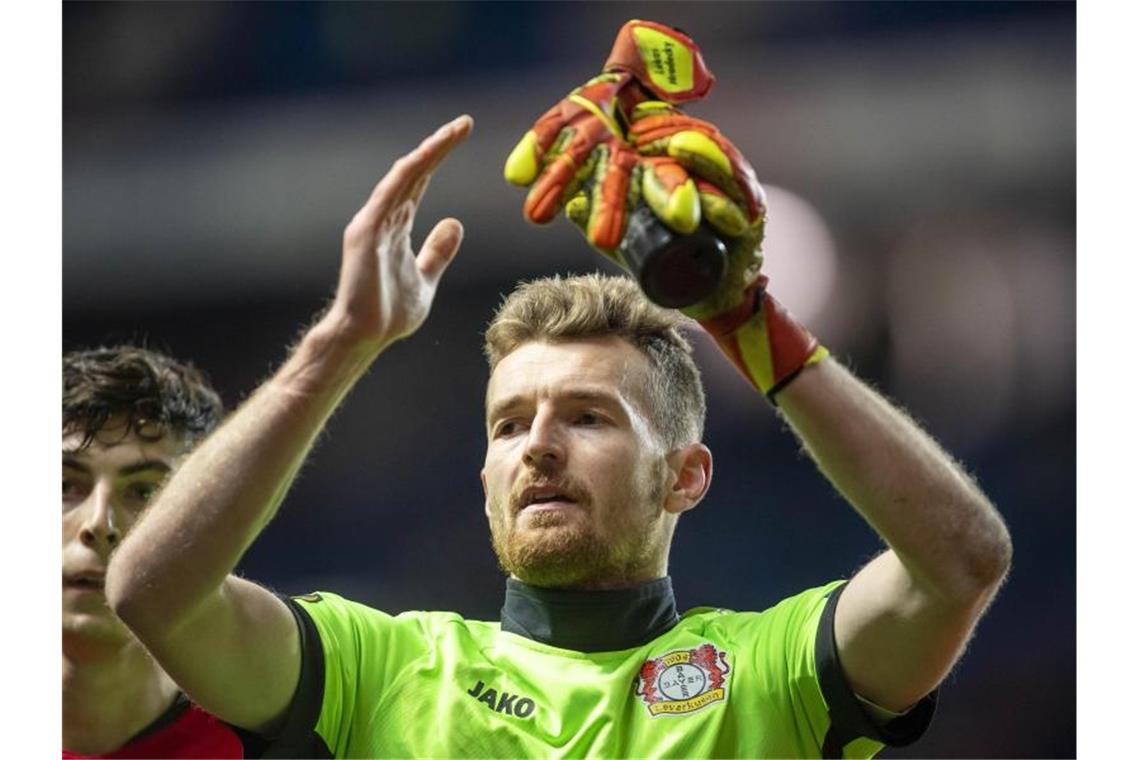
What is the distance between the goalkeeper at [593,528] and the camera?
1.83 meters

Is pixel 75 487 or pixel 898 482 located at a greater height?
pixel 898 482

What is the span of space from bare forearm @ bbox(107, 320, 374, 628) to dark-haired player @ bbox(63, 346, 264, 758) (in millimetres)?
827

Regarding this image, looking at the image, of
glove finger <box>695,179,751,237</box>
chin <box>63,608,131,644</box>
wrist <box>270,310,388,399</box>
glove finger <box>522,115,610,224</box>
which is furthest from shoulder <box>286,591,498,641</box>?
glove finger <box>695,179,751,237</box>

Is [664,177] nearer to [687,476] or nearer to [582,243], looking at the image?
[687,476]

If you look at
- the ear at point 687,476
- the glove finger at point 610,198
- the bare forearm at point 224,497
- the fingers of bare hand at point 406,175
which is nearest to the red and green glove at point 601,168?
the glove finger at point 610,198

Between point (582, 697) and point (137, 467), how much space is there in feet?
3.60

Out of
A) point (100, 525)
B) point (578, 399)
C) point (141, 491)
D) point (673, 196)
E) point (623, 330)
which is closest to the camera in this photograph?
point (673, 196)

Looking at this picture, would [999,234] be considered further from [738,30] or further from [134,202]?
[134,202]

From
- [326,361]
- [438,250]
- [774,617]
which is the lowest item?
[774,617]

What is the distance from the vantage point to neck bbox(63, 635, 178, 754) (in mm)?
2680

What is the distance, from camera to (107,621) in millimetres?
2678

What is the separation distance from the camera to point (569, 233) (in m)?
4.10

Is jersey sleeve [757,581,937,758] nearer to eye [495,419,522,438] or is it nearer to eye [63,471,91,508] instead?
eye [495,419,522,438]

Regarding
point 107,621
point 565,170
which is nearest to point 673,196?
point 565,170
